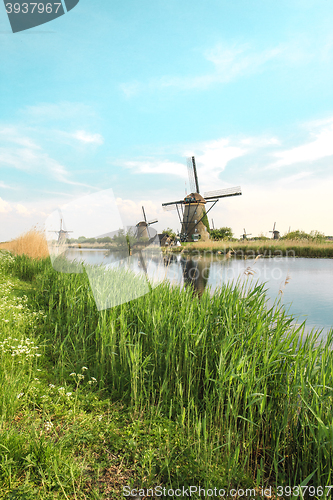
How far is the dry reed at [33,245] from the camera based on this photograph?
11409mm

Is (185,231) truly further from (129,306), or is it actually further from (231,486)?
(231,486)

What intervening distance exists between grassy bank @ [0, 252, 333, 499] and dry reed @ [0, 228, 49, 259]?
8.41 meters

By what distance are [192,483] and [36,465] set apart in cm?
101

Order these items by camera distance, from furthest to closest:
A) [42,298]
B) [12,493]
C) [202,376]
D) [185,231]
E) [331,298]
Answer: [185,231] < [331,298] < [42,298] < [202,376] < [12,493]

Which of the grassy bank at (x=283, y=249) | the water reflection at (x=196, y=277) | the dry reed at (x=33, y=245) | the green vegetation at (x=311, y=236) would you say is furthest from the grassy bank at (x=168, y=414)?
the green vegetation at (x=311, y=236)

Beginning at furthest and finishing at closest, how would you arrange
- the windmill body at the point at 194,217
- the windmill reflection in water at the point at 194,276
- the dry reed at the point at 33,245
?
the windmill body at the point at 194,217, the dry reed at the point at 33,245, the windmill reflection in water at the point at 194,276

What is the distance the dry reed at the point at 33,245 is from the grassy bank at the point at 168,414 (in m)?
8.41

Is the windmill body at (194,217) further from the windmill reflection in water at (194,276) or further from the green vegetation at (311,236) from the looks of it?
the green vegetation at (311,236)

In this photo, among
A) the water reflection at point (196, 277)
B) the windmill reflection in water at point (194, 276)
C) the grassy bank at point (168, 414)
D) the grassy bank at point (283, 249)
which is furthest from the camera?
the grassy bank at point (283, 249)

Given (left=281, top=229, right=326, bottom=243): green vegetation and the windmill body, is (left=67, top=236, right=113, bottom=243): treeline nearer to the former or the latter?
(left=281, top=229, right=326, bottom=243): green vegetation

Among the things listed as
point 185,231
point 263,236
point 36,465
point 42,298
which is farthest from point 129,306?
point 185,231

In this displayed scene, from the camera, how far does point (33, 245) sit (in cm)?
1168

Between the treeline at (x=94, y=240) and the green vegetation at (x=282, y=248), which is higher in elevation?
the treeline at (x=94, y=240)

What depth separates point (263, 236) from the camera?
2827cm
